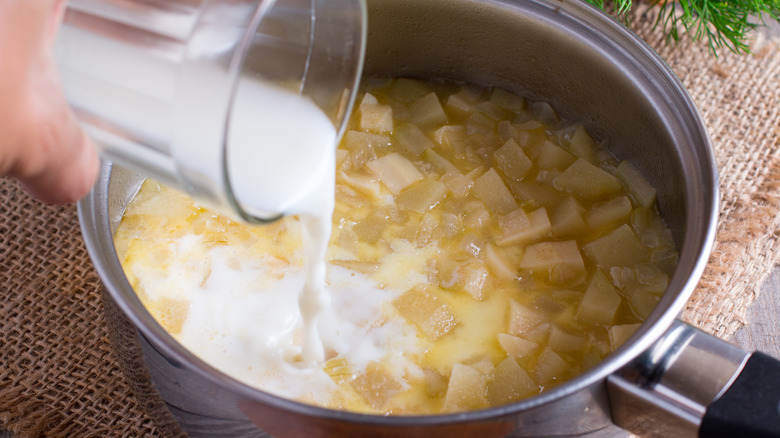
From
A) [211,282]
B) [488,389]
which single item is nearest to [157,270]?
[211,282]

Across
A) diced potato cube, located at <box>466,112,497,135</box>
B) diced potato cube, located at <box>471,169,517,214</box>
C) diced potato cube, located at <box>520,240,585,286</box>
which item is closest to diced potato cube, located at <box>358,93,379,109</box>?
diced potato cube, located at <box>466,112,497,135</box>

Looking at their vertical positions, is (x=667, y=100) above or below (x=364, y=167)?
above

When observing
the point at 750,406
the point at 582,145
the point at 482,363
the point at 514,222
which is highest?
the point at 750,406

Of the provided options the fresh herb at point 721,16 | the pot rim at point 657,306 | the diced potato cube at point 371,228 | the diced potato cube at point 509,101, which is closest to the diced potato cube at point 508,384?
the pot rim at point 657,306

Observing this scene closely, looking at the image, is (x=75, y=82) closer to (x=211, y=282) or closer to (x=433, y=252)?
(x=211, y=282)

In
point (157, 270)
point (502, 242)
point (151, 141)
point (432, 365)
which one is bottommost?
point (157, 270)

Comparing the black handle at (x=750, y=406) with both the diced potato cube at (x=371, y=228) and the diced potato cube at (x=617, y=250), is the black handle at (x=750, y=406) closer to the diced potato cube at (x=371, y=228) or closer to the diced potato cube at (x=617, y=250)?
the diced potato cube at (x=617, y=250)

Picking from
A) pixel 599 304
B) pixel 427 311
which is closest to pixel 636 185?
pixel 599 304

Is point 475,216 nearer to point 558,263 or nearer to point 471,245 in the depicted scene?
point 471,245
